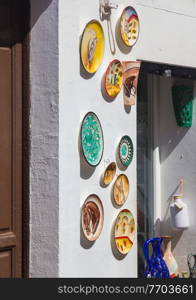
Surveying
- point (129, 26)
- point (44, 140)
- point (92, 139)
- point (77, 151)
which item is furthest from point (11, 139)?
point (129, 26)

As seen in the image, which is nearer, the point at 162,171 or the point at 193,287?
the point at 193,287

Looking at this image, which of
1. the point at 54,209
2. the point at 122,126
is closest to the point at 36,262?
the point at 54,209

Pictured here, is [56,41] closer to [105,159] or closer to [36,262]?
[105,159]

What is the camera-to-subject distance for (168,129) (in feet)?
19.6

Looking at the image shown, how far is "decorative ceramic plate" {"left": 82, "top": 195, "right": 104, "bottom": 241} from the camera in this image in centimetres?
446

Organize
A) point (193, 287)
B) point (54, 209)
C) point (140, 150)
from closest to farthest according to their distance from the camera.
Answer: point (54, 209) → point (193, 287) → point (140, 150)

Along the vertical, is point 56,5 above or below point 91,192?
above

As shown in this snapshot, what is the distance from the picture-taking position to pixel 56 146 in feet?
13.2

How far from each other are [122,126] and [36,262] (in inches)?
56.3

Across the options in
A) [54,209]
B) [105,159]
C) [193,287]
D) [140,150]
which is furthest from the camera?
[140,150]

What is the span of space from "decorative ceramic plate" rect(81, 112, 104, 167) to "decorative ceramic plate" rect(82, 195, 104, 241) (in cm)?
28

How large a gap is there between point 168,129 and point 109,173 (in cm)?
136

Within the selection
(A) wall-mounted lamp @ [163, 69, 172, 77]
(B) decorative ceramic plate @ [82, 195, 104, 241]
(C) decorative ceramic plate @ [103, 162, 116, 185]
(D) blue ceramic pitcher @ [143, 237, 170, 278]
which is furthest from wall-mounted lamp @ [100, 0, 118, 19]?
(D) blue ceramic pitcher @ [143, 237, 170, 278]

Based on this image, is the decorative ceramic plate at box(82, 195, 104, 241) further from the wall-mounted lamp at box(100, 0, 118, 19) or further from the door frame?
the wall-mounted lamp at box(100, 0, 118, 19)
